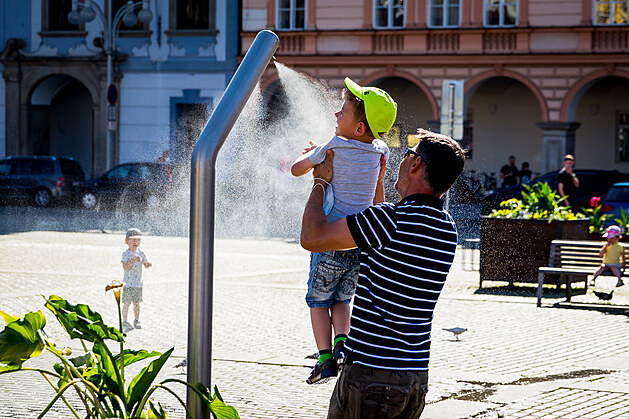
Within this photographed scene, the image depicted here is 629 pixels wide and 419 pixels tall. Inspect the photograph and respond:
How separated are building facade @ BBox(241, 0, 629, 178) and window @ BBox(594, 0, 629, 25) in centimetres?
3

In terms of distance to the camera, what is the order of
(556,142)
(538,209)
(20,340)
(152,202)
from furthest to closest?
(556,142) → (152,202) → (538,209) → (20,340)

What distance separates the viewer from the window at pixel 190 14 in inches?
1471

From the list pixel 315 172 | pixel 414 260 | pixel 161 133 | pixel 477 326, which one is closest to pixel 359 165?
pixel 315 172

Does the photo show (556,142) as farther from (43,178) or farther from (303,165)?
(303,165)

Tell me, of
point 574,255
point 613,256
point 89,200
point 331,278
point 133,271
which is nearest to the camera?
point 331,278

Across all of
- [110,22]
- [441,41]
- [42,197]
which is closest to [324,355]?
[42,197]

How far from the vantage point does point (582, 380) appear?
27.6 feet

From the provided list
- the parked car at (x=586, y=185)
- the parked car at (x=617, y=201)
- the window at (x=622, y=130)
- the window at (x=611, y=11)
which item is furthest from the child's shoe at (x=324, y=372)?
the window at (x=622, y=130)

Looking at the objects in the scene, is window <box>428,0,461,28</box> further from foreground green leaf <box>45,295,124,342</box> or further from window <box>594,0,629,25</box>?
foreground green leaf <box>45,295,124,342</box>

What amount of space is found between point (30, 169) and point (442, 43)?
12.9 meters

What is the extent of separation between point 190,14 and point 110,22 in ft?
9.22

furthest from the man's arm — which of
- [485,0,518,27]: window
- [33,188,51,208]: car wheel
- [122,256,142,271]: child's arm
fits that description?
[485,0,518,27]: window

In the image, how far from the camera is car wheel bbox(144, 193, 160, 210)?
106ft

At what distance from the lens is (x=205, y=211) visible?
12.6 ft
